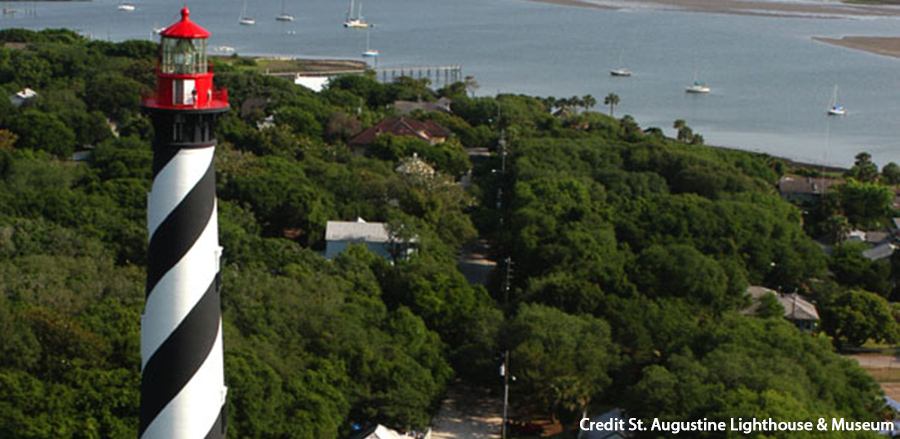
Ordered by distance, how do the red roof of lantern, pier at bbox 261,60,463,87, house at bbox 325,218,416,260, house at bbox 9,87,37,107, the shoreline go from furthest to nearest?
the shoreline
pier at bbox 261,60,463,87
house at bbox 9,87,37,107
house at bbox 325,218,416,260
the red roof of lantern

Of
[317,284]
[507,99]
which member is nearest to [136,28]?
[507,99]

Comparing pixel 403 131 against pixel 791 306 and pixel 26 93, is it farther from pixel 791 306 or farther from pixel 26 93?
pixel 791 306

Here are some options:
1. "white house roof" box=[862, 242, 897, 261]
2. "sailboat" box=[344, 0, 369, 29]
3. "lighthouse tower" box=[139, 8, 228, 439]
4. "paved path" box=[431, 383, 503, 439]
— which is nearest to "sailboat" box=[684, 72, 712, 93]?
"white house roof" box=[862, 242, 897, 261]

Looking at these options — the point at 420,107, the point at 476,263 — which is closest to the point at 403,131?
the point at 420,107

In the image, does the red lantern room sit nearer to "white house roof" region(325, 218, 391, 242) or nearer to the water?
"white house roof" region(325, 218, 391, 242)

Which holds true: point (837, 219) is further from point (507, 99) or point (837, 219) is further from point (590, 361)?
point (507, 99)

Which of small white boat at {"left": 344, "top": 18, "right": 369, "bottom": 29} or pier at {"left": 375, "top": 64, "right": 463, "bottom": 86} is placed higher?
small white boat at {"left": 344, "top": 18, "right": 369, "bottom": 29}
